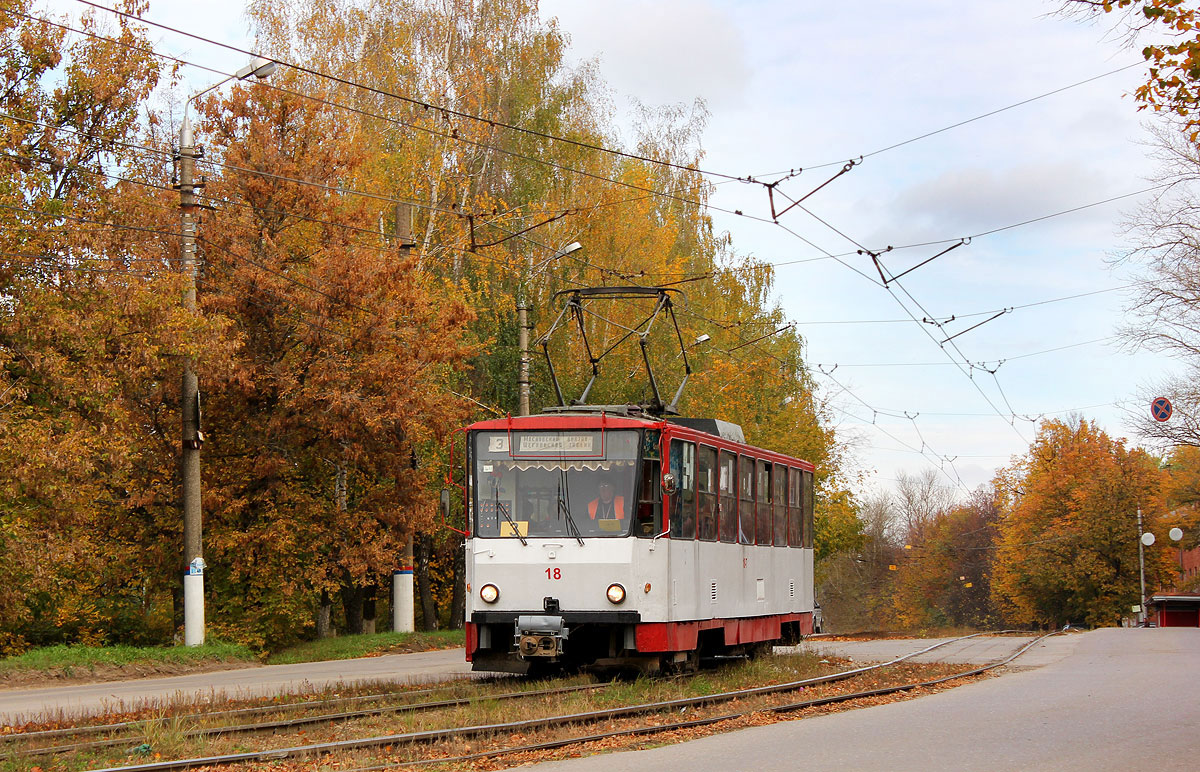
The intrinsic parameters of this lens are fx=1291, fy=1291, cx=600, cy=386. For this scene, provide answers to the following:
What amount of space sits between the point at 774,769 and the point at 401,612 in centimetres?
2130

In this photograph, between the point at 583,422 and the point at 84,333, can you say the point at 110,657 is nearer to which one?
the point at 84,333

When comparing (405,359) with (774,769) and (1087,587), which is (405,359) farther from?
(1087,587)

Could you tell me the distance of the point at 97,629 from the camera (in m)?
27.8

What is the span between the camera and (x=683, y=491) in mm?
16375

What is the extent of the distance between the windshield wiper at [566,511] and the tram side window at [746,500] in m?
3.59

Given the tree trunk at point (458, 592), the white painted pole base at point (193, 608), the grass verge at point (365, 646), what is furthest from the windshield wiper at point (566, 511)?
the tree trunk at point (458, 592)

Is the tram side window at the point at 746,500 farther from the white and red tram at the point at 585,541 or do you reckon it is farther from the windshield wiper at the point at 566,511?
the windshield wiper at the point at 566,511

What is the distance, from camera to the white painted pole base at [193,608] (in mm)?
22359

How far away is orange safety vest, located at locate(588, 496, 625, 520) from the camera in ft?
51.7

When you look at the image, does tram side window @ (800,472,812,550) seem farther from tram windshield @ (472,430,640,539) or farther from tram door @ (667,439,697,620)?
tram windshield @ (472,430,640,539)

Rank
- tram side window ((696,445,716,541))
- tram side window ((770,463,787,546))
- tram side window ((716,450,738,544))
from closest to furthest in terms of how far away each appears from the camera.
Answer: tram side window ((696,445,716,541)) → tram side window ((716,450,738,544)) → tram side window ((770,463,787,546))

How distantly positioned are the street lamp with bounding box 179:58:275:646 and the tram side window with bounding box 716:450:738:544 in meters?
9.68

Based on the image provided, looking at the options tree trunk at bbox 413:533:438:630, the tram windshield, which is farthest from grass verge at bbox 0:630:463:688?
tree trunk at bbox 413:533:438:630

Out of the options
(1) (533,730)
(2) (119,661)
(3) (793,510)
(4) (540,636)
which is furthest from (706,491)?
(2) (119,661)
